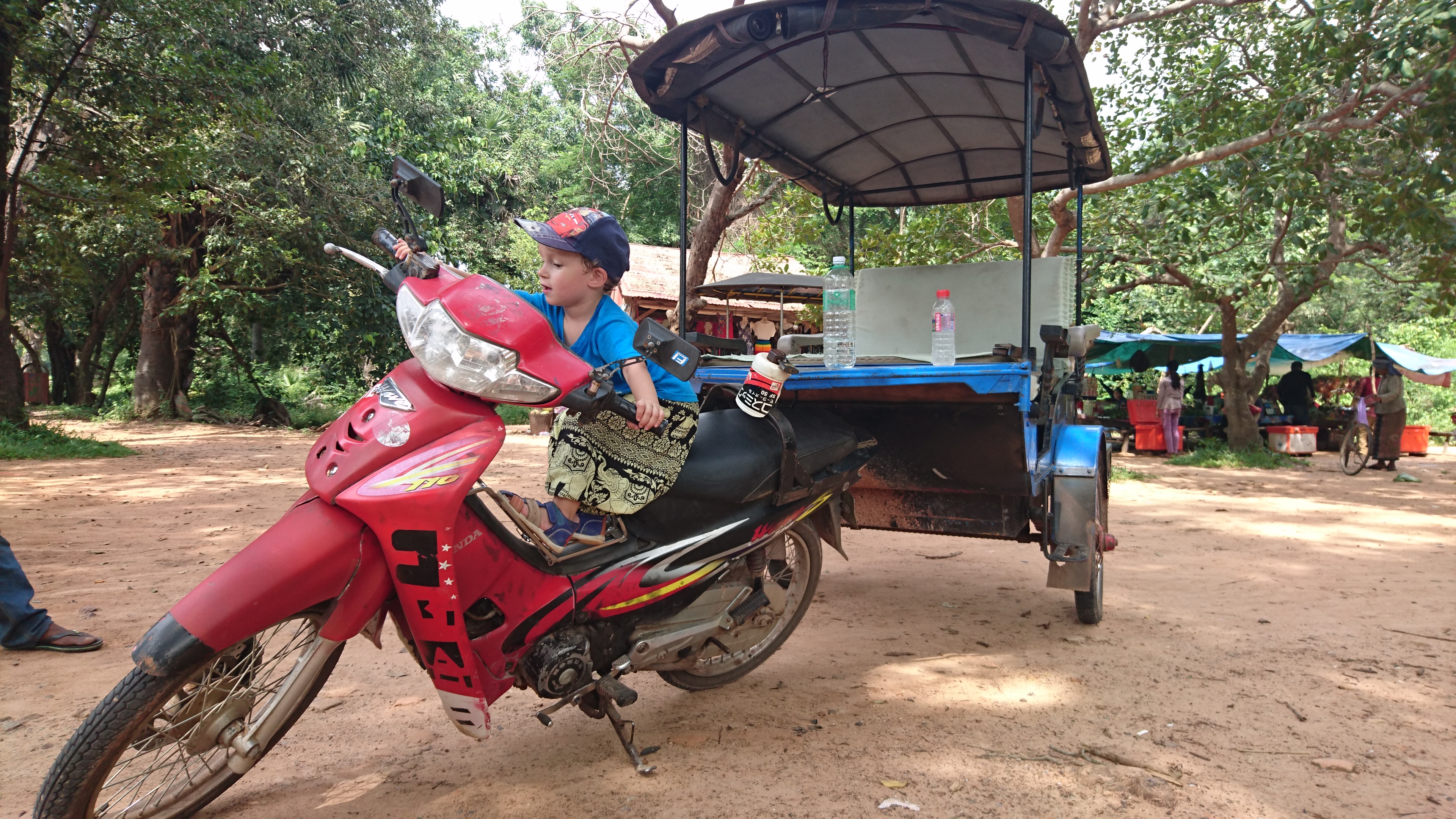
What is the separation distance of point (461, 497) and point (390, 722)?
1.38 m

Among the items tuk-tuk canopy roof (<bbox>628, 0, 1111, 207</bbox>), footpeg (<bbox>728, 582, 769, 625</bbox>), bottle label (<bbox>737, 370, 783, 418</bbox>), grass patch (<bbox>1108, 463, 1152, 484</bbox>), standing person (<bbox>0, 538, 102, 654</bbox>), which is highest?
tuk-tuk canopy roof (<bbox>628, 0, 1111, 207</bbox>)

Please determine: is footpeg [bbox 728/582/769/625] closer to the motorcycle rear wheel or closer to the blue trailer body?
the motorcycle rear wheel

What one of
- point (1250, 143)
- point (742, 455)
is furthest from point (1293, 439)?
point (742, 455)

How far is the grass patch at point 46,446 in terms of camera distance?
10.1 meters

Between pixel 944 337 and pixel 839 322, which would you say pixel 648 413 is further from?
pixel 944 337

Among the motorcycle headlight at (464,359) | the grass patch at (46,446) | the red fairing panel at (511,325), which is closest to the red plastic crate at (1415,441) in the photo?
the red fairing panel at (511,325)

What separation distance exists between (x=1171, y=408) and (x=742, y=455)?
44.6 ft

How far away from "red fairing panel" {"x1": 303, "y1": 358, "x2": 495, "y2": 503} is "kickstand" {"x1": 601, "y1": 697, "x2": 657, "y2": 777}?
993 mm

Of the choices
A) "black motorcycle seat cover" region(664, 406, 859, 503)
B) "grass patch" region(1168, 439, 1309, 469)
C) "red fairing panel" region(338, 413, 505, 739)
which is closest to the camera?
"red fairing panel" region(338, 413, 505, 739)

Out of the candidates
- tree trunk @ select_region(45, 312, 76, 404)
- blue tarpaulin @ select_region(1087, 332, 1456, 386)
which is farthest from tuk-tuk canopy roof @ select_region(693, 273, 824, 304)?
tree trunk @ select_region(45, 312, 76, 404)

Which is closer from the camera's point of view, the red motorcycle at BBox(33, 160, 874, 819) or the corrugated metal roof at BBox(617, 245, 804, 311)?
the red motorcycle at BBox(33, 160, 874, 819)

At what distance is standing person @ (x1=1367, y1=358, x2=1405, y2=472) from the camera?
39.9ft

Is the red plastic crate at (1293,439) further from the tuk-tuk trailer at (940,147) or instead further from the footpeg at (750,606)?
the footpeg at (750,606)

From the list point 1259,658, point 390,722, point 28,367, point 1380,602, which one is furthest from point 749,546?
point 28,367
